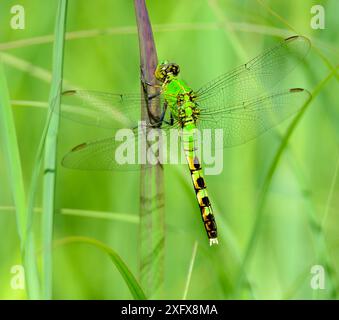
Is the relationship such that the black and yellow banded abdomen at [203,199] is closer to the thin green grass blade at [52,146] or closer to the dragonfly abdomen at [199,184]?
the dragonfly abdomen at [199,184]

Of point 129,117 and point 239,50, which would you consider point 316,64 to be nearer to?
point 239,50

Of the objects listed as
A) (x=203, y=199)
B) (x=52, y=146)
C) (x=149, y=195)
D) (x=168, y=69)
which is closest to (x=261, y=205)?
(x=149, y=195)

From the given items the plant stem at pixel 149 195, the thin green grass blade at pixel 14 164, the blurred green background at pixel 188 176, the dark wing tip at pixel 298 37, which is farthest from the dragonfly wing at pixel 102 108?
the dark wing tip at pixel 298 37

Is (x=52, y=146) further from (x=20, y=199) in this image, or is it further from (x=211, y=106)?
(x=211, y=106)

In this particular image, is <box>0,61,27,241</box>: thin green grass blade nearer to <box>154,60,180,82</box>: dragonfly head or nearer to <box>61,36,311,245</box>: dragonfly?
<box>61,36,311,245</box>: dragonfly

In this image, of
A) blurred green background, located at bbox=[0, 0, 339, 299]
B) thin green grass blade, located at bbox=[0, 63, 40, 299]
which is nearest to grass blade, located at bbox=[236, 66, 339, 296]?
blurred green background, located at bbox=[0, 0, 339, 299]
